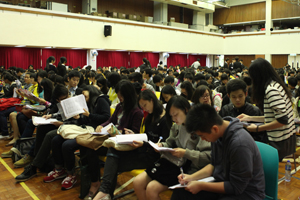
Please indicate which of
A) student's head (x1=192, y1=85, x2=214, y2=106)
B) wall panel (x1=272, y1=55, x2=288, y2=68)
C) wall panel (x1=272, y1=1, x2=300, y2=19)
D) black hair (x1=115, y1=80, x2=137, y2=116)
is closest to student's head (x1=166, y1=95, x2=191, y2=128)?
black hair (x1=115, y1=80, x2=137, y2=116)

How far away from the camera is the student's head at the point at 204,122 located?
1.73 m

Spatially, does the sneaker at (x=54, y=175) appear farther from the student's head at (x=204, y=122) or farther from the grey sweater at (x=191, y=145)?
the student's head at (x=204, y=122)

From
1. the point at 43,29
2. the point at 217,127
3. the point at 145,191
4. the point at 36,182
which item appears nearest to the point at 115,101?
the point at 36,182

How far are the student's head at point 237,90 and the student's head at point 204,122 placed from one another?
Answer: 1250 mm

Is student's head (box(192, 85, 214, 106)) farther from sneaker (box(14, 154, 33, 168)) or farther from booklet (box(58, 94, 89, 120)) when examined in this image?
sneaker (box(14, 154, 33, 168))

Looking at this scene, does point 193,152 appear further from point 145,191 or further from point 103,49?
point 103,49

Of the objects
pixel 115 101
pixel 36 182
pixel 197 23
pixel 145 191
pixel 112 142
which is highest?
pixel 197 23

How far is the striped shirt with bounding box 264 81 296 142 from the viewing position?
2453mm

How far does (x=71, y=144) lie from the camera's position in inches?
134

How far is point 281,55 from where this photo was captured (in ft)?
69.5

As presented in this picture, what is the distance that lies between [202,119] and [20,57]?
1401cm

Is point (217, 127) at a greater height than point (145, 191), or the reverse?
point (217, 127)

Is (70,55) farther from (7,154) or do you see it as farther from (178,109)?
(178,109)

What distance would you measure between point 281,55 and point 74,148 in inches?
860
